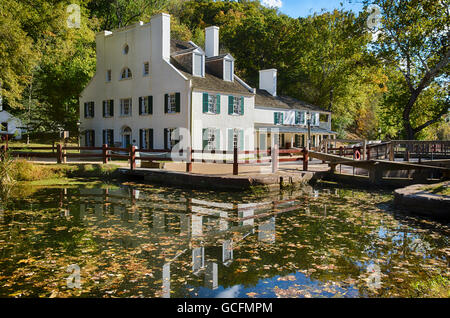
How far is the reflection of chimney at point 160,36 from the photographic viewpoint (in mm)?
26156

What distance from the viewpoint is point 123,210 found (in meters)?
10.1

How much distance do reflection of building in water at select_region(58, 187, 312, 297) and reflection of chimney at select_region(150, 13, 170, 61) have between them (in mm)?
15639

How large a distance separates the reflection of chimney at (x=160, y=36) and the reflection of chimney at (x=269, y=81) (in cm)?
1549

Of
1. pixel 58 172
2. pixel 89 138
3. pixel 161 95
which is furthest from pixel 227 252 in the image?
pixel 89 138

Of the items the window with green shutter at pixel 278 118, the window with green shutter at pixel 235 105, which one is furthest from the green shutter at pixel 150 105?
the window with green shutter at pixel 278 118

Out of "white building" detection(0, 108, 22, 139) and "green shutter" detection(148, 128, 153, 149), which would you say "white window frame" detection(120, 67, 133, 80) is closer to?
"green shutter" detection(148, 128, 153, 149)

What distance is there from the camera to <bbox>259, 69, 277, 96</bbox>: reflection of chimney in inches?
1549

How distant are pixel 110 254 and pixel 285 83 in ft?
151

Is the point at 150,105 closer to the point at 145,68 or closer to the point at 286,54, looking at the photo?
the point at 145,68

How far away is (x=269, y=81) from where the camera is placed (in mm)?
39594

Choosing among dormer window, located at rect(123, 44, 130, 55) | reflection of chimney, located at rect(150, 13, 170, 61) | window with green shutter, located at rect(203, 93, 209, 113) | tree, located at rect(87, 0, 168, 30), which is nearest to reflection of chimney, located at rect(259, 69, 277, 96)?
window with green shutter, located at rect(203, 93, 209, 113)

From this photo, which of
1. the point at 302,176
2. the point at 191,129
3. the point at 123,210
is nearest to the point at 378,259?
the point at 123,210

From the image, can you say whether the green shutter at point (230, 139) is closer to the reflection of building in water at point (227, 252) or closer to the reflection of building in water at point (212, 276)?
the reflection of building in water at point (227, 252)
